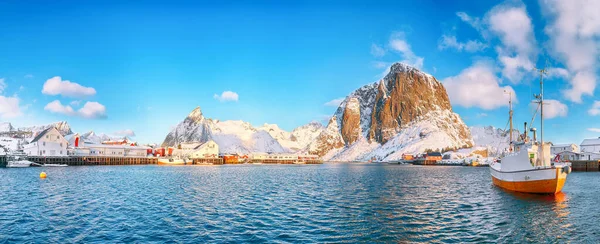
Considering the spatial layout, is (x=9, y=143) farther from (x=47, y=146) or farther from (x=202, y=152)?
(x=202, y=152)

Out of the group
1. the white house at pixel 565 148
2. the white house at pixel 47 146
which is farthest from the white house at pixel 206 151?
the white house at pixel 565 148

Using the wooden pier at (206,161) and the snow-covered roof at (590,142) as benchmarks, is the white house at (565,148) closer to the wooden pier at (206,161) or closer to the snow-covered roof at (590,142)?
the snow-covered roof at (590,142)

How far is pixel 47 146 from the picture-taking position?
130 metres

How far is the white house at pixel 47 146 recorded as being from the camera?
127 meters

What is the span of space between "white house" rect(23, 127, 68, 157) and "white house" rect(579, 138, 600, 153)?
19810 cm

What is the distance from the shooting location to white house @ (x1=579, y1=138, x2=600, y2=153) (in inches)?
5694

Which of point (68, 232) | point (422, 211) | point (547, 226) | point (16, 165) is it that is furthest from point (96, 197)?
point (16, 165)

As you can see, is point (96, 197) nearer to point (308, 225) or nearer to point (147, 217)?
point (147, 217)

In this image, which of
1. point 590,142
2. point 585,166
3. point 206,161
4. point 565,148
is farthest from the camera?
point 206,161

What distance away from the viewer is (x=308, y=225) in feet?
82.8

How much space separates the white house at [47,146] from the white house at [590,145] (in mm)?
198096

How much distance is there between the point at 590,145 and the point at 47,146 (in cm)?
20276

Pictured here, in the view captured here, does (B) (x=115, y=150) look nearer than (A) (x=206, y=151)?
Yes

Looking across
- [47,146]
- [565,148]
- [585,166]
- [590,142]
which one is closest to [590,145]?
[590,142]
